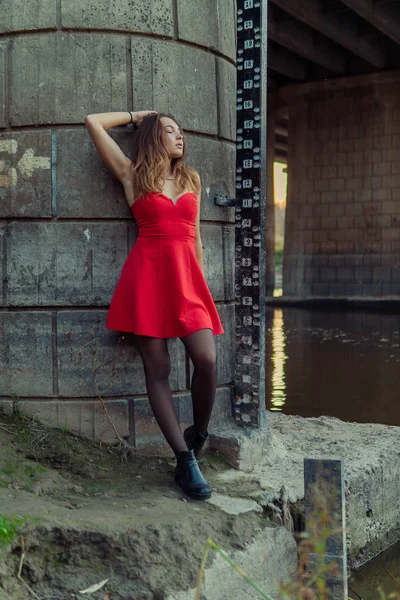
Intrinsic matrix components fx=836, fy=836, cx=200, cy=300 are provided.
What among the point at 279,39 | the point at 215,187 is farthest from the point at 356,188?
the point at 215,187

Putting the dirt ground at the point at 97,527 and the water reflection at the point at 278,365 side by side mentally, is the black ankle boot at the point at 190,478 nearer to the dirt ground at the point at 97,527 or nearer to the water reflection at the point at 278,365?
the dirt ground at the point at 97,527

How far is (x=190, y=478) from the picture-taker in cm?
364

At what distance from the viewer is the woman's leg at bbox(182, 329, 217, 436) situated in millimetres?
3766

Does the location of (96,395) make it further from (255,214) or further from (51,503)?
(255,214)

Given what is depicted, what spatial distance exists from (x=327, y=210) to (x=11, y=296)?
19003mm

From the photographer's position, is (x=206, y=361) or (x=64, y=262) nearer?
(x=206, y=361)

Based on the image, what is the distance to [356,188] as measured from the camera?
22.0m

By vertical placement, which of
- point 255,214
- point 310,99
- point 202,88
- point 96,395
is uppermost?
point 310,99

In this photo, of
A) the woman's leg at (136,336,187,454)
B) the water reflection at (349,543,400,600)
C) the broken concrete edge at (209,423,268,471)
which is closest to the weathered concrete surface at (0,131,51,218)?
the woman's leg at (136,336,187,454)

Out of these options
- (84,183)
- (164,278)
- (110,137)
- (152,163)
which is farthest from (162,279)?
(110,137)

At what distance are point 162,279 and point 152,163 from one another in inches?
21.7

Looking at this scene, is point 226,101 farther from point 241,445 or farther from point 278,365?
point 278,365

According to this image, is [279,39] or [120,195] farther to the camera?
[279,39]

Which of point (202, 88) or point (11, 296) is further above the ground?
point (202, 88)
